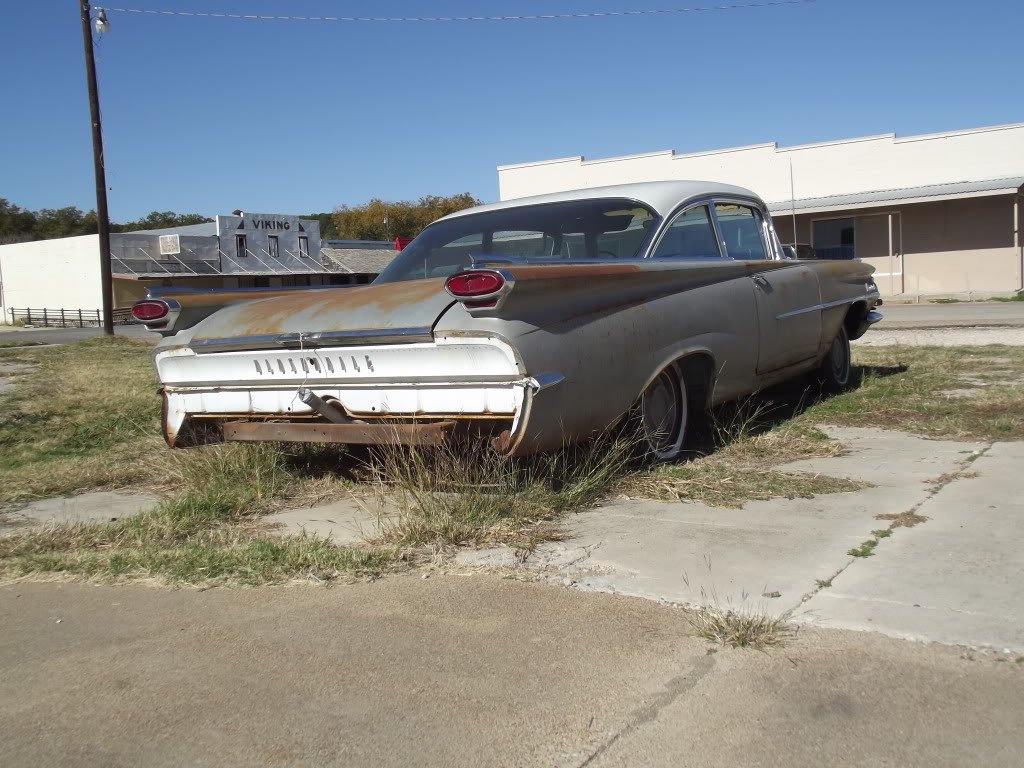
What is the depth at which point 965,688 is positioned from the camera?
8.59ft

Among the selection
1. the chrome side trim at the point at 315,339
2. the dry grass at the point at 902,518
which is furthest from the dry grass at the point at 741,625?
the chrome side trim at the point at 315,339

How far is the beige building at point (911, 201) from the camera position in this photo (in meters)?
26.7

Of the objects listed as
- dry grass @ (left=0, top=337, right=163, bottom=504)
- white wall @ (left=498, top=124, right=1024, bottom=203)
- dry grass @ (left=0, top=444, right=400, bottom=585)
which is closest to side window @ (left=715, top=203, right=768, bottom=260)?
dry grass @ (left=0, top=444, right=400, bottom=585)

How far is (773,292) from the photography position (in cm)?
622

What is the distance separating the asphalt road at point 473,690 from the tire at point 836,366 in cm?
466

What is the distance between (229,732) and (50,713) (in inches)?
21.4

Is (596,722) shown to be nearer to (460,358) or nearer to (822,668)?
(822,668)

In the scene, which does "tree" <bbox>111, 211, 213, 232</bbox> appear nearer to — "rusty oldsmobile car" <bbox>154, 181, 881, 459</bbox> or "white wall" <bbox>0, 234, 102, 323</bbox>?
"white wall" <bbox>0, 234, 102, 323</bbox>

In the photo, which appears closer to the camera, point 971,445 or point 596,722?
point 596,722

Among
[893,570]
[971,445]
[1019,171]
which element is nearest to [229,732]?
[893,570]

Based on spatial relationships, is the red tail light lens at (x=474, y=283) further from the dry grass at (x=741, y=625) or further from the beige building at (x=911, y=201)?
the beige building at (x=911, y=201)

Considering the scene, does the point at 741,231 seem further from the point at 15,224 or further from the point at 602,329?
the point at 15,224

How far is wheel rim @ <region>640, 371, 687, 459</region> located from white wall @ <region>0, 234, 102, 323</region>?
159 ft

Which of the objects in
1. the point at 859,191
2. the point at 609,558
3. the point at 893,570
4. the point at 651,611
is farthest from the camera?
the point at 859,191
